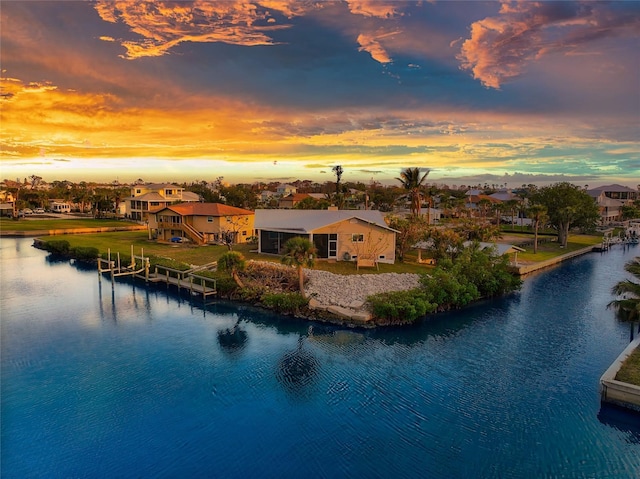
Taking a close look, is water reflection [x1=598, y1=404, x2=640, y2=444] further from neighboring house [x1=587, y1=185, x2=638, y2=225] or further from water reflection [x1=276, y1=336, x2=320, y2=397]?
neighboring house [x1=587, y1=185, x2=638, y2=225]

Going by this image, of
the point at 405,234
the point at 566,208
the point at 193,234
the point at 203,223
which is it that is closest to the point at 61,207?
the point at 193,234

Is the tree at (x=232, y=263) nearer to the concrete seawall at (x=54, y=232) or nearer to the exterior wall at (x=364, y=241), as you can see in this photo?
the exterior wall at (x=364, y=241)

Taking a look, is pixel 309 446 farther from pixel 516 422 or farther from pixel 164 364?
pixel 164 364

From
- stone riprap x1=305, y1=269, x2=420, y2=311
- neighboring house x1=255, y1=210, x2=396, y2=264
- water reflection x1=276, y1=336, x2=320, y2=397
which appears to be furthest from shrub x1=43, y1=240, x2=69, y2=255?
water reflection x1=276, y1=336, x2=320, y2=397

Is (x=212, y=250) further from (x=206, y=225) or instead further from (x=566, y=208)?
(x=566, y=208)

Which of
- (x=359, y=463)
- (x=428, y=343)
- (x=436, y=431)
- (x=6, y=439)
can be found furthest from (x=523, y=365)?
(x=6, y=439)

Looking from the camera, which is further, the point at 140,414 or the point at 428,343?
the point at 428,343

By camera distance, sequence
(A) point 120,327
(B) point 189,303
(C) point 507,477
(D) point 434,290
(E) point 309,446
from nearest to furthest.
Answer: (C) point 507,477 → (E) point 309,446 → (A) point 120,327 → (D) point 434,290 → (B) point 189,303
